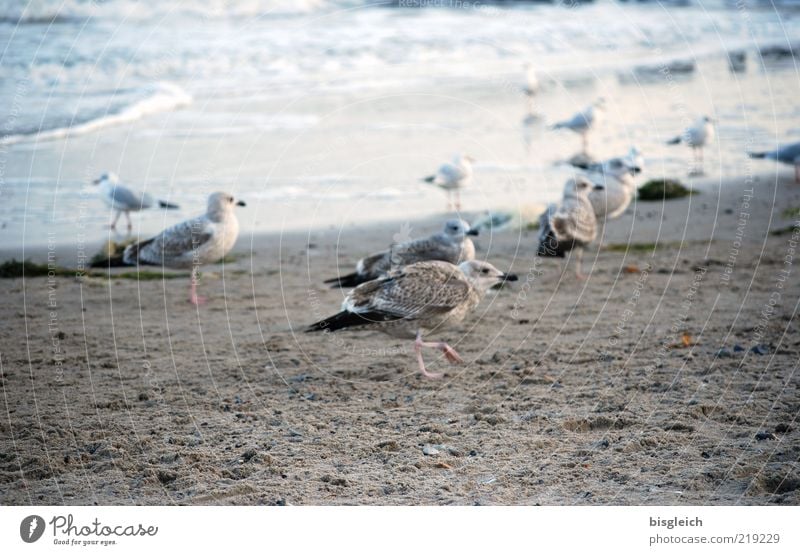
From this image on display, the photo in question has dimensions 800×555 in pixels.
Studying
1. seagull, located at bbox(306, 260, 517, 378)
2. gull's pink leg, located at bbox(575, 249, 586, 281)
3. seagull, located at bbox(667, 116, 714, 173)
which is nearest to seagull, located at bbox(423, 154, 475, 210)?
gull's pink leg, located at bbox(575, 249, 586, 281)

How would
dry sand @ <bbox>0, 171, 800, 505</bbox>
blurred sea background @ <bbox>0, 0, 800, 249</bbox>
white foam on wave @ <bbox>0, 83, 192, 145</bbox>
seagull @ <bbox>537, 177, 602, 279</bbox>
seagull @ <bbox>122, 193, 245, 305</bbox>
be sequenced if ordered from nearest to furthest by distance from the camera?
dry sand @ <bbox>0, 171, 800, 505</bbox>, seagull @ <bbox>122, 193, 245, 305</bbox>, seagull @ <bbox>537, 177, 602, 279</bbox>, blurred sea background @ <bbox>0, 0, 800, 249</bbox>, white foam on wave @ <bbox>0, 83, 192, 145</bbox>

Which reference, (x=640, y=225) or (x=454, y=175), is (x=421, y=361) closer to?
(x=454, y=175)

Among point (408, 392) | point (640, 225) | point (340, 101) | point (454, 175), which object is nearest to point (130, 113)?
point (340, 101)

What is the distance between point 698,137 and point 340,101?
22.1 ft

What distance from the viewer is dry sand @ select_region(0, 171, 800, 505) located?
22.8 ft

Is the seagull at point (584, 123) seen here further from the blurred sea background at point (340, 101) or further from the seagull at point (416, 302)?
the seagull at point (416, 302)

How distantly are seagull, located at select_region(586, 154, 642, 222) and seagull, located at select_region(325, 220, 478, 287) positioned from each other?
3214 mm

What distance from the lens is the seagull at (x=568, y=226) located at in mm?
12156

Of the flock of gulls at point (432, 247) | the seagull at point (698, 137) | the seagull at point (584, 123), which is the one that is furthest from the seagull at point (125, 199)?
the seagull at point (698, 137)

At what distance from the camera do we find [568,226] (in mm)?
12188

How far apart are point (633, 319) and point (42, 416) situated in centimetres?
583

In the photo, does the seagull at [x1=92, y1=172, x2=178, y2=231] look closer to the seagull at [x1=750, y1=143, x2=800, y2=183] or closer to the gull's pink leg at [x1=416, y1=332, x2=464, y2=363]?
the gull's pink leg at [x1=416, y1=332, x2=464, y2=363]

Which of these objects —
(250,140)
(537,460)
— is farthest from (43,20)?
(537,460)

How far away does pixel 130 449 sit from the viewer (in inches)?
295
